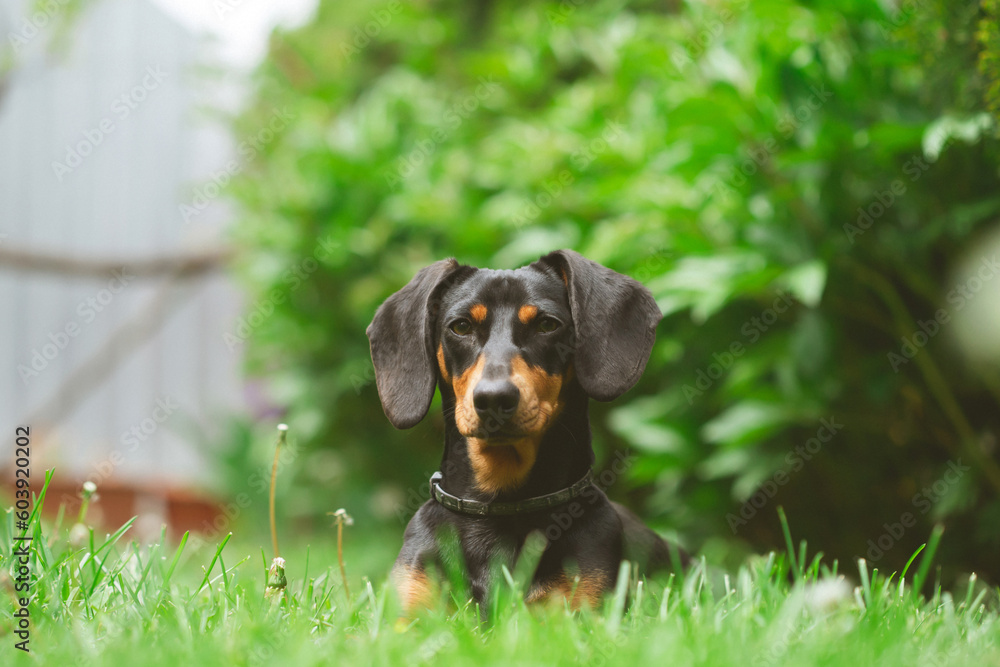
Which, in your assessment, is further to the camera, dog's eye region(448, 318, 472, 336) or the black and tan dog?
dog's eye region(448, 318, 472, 336)

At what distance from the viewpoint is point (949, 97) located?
2.61 metres

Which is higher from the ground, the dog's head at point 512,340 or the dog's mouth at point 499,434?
the dog's head at point 512,340

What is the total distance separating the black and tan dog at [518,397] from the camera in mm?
1746

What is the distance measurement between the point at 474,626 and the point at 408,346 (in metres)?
0.67

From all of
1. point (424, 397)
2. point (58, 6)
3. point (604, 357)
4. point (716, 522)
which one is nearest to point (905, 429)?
point (716, 522)

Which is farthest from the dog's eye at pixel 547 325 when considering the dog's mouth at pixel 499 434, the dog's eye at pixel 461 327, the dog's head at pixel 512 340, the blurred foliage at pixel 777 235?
the blurred foliage at pixel 777 235

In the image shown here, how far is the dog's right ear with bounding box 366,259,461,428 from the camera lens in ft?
6.25

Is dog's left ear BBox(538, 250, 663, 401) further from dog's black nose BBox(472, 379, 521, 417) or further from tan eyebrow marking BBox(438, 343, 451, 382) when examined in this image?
tan eyebrow marking BBox(438, 343, 451, 382)

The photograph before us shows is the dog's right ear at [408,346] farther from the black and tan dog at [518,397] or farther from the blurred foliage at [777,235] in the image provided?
the blurred foliage at [777,235]

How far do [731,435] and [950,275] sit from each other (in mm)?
978

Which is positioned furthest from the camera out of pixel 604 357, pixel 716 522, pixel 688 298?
pixel 716 522

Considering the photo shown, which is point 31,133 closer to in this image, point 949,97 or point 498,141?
point 498,141

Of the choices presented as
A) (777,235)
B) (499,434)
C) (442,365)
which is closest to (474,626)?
(499,434)

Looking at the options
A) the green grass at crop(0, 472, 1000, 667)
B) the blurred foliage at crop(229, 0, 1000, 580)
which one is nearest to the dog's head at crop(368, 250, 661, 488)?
the green grass at crop(0, 472, 1000, 667)
